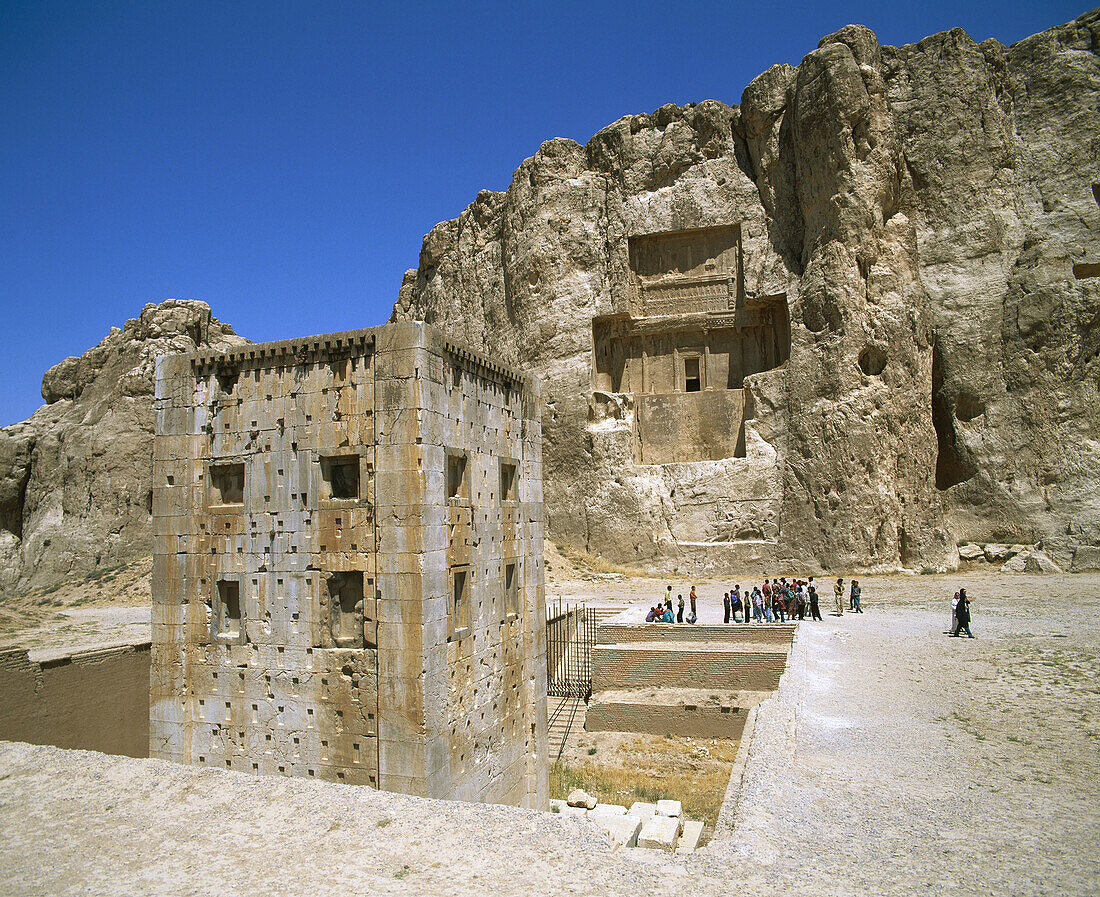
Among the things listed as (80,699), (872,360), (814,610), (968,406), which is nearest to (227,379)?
(80,699)

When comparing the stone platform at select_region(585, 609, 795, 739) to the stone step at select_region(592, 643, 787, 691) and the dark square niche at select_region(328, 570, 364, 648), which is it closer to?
the stone step at select_region(592, 643, 787, 691)

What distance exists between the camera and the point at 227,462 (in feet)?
36.2

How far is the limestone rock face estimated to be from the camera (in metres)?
34.2

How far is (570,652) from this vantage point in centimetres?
2191

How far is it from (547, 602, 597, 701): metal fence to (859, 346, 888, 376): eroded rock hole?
1723 centimetres

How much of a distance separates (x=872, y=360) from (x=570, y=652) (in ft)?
61.3

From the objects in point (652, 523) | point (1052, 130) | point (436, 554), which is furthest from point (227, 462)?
point (1052, 130)

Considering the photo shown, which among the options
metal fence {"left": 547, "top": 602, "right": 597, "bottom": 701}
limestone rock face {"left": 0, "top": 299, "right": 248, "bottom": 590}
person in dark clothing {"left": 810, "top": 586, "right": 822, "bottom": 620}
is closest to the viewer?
metal fence {"left": 547, "top": 602, "right": 597, "bottom": 701}

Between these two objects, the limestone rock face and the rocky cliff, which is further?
the limestone rock face

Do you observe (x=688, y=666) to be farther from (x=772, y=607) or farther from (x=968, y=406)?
(x=968, y=406)

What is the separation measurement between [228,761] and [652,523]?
24959 mm

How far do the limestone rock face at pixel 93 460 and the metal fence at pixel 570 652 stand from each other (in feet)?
70.3

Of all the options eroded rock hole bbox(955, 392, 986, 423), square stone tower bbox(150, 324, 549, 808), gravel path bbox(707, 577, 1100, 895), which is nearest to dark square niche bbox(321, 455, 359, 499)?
square stone tower bbox(150, 324, 549, 808)

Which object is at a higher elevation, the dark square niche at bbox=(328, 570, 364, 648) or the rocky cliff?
the rocky cliff
